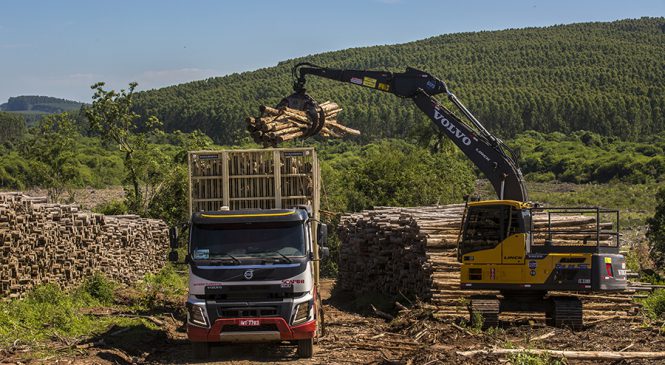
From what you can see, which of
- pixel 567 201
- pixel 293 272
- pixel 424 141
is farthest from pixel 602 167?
pixel 293 272

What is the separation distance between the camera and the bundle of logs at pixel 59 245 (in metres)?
20.5

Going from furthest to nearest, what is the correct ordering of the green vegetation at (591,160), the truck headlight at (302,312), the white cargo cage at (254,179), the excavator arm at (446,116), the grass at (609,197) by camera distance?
the green vegetation at (591,160) → the grass at (609,197) → the excavator arm at (446,116) → the white cargo cage at (254,179) → the truck headlight at (302,312)

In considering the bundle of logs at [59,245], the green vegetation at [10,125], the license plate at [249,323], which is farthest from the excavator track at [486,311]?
the green vegetation at [10,125]

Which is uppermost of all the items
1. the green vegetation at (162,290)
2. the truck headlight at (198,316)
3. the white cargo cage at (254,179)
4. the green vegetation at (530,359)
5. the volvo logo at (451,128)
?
the volvo logo at (451,128)

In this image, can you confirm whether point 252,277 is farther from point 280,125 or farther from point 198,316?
point 280,125

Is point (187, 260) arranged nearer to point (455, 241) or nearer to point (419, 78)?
point (455, 241)

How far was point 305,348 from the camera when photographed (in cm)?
1622

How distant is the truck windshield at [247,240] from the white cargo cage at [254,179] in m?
2.65

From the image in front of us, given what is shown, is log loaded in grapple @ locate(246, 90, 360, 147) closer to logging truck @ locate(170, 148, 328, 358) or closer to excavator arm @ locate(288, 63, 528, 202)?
excavator arm @ locate(288, 63, 528, 202)

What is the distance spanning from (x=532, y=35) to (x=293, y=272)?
140 metres

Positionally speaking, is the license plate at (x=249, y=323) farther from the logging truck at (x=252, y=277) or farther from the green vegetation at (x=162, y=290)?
the green vegetation at (x=162, y=290)

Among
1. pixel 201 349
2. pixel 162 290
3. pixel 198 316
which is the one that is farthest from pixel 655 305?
pixel 162 290

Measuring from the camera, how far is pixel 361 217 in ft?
95.5

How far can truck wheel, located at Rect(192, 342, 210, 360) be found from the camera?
1625 cm
